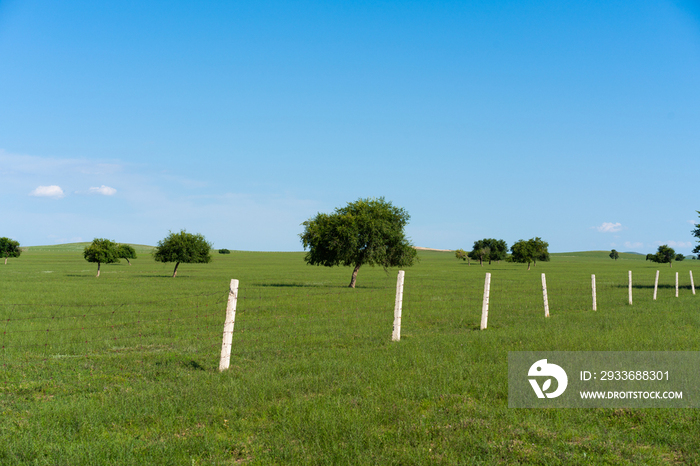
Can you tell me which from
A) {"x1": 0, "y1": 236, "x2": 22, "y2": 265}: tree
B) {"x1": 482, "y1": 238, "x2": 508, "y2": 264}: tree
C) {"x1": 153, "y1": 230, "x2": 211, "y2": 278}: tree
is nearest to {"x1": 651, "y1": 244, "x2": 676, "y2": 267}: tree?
{"x1": 482, "y1": 238, "x2": 508, "y2": 264}: tree

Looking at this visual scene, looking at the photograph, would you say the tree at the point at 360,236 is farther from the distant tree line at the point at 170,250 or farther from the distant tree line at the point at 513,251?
the distant tree line at the point at 513,251

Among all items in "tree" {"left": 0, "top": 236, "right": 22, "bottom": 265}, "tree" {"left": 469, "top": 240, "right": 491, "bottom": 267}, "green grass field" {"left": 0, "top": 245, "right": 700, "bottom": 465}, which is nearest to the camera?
"green grass field" {"left": 0, "top": 245, "right": 700, "bottom": 465}

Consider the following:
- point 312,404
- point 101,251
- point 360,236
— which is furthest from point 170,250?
point 312,404

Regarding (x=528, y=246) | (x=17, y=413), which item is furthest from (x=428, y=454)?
(x=528, y=246)

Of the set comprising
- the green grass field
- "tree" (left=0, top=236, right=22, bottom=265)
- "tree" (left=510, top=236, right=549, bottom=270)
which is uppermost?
"tree" (left=510, top=236, right=549, bottom=270)

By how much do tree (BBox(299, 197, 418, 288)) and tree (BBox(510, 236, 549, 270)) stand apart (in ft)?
278

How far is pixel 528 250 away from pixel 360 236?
9043cm

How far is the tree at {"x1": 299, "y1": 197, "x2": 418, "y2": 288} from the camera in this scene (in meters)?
43.1

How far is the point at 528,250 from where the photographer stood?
399ft

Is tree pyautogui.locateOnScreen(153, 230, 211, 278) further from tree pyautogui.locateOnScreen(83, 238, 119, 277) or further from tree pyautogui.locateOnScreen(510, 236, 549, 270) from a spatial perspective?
tree pyautogui.locateOnScreen(510, 236, 549, 270)

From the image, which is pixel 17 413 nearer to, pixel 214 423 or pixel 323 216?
pixel 214 423

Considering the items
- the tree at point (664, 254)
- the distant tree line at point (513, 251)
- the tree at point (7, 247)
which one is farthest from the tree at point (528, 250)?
the tree at point (7, 247)

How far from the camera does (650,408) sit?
24.4ft

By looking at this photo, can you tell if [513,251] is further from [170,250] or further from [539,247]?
[170,250]
